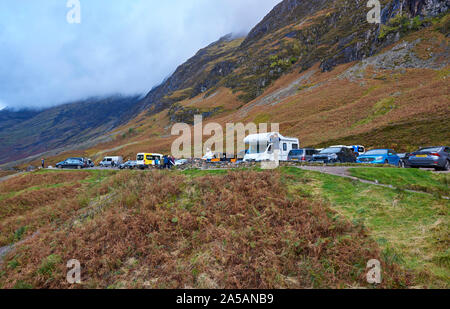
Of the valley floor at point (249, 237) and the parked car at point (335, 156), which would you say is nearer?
the valley floor at point (249, 237)

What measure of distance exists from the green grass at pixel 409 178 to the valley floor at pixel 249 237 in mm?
108

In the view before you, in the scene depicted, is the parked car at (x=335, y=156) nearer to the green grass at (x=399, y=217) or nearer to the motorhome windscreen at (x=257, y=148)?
the motorhome windscreen at (x=257, y=148)

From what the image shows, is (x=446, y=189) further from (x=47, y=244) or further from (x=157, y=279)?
(x=47, y=244)

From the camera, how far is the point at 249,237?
6.26 m

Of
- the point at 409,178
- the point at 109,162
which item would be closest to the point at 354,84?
the point at 409,178

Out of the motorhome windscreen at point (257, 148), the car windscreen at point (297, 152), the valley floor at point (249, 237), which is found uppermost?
the motorhome windscreen at point (257, 148)

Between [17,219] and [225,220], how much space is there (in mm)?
11655

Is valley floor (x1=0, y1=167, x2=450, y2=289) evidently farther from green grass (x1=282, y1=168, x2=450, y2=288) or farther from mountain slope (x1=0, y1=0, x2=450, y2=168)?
mountain slope (x1=0, y1=0, x2=450, y2=168)

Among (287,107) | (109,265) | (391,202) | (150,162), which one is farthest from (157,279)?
(287,107)

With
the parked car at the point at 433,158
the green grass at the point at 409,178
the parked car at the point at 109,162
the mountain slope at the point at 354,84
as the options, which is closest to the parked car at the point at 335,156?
the parked car at the point at 433,158

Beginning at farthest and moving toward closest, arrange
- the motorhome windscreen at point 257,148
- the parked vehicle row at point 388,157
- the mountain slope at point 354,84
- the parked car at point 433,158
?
the mountain slope at point 354,84 → the motorhome windscreen at point 257,148 → the parked vehicle row at point 388,157 → the parked car at point 433,158

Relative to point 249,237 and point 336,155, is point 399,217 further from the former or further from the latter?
point 336,155

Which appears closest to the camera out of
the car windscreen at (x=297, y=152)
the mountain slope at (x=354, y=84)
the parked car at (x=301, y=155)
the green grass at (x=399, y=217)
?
the green grass at (x=399, y=217)

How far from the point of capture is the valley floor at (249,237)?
5191mm
